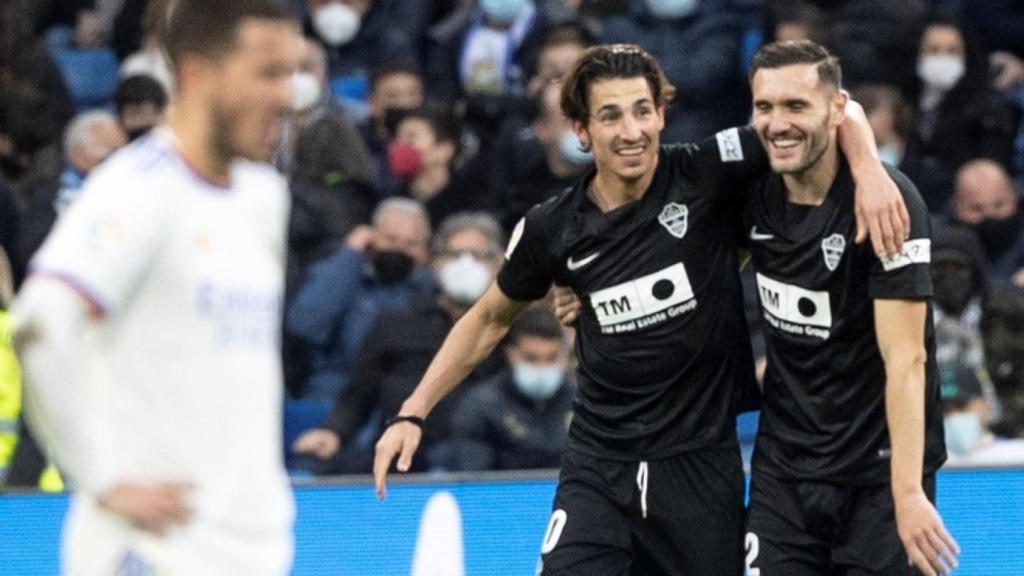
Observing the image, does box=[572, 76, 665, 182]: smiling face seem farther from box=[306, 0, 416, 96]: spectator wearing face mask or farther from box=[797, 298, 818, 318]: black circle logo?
box=[306, 0, 416, 96]: spectator wearing face mask

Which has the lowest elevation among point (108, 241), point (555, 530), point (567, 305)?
point (555, 530)

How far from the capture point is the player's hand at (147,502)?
3.87 meters

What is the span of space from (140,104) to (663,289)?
5238mm

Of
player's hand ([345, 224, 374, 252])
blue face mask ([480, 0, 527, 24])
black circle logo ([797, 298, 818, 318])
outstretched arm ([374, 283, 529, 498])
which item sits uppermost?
black circle logo ([797, 298, 818, 318])

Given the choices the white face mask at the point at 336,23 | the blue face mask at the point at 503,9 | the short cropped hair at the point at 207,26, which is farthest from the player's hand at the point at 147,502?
the white face mask at the point at 336,23

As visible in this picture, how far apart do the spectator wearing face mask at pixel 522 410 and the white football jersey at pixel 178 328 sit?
14.8ft

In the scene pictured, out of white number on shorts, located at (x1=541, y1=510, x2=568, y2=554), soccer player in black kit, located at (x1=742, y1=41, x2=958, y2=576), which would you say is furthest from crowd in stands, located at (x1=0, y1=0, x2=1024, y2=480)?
soccer player in black kit, located at (x1=742, y1=41, x2=958, y2=576)

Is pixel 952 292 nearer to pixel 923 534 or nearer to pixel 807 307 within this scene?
pixel 807 307

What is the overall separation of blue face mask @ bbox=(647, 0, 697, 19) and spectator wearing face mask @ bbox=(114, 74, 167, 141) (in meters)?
2.49

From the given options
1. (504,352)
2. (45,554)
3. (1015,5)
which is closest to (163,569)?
(45,554)

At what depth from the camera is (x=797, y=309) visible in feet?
18.8

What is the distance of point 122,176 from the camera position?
13.1ft

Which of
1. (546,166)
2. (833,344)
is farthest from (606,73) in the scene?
(546,166)

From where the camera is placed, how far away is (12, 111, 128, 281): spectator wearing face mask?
33.9 ft
